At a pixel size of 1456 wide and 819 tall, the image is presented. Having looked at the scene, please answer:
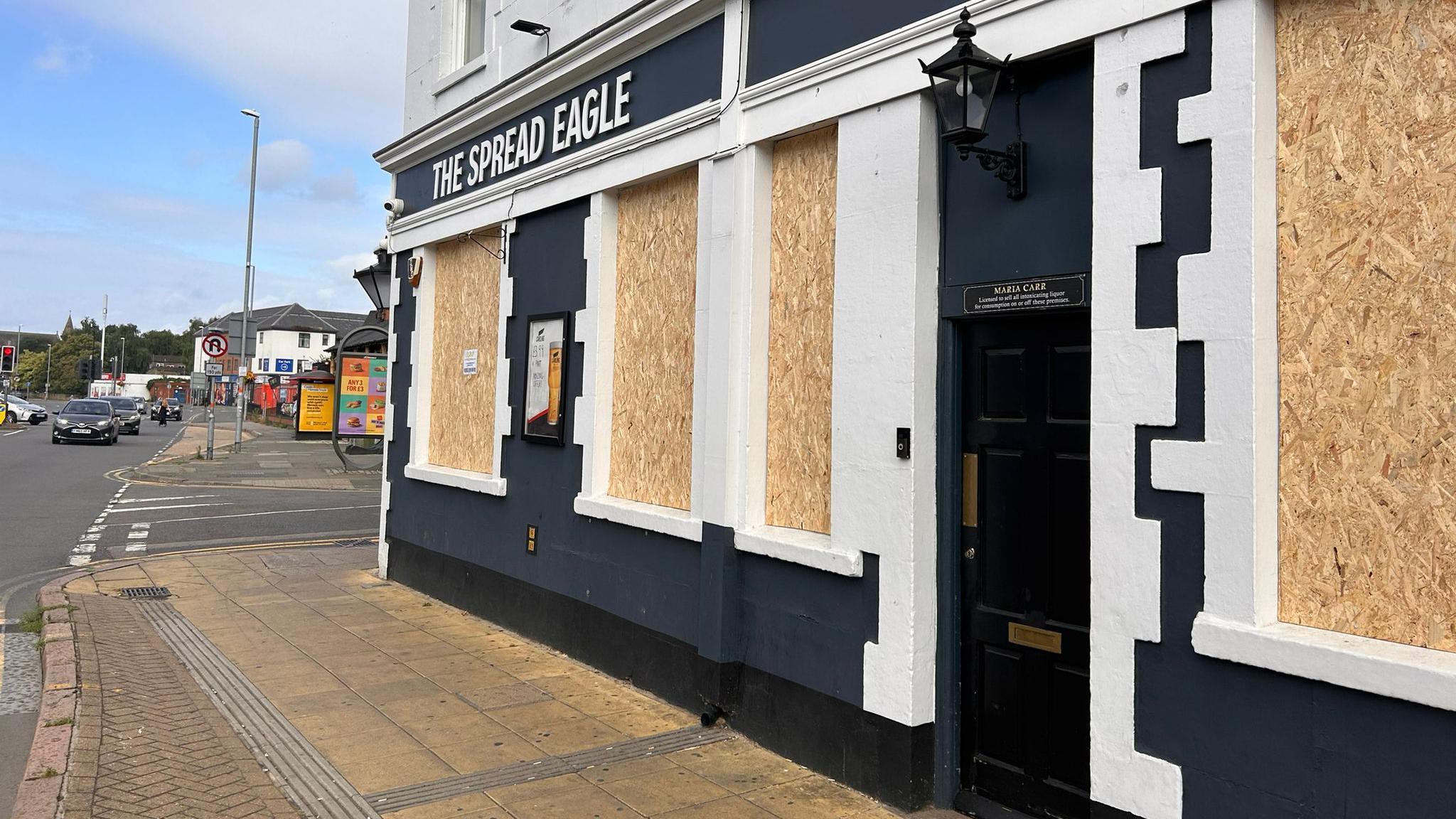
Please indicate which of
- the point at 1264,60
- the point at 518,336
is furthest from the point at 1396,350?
the point at 518,336

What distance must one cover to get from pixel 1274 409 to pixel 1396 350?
0.42 meters

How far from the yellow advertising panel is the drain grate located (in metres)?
8.55

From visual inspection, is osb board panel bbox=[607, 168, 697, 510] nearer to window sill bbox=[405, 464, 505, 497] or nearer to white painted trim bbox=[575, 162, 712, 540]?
white painted trim bbox=[575, 162, 712, 540]

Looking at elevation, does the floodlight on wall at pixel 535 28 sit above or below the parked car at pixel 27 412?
above

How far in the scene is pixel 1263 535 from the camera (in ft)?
11.8

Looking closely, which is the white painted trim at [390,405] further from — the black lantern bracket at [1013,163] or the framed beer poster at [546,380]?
the black lantern bracket at [1013,163]

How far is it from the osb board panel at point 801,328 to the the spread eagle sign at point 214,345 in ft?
69.2

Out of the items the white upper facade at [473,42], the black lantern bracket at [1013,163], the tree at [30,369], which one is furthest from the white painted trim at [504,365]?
the tree at [30,369]

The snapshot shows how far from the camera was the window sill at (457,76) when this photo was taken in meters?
9.70

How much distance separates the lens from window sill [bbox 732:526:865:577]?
17.1ft

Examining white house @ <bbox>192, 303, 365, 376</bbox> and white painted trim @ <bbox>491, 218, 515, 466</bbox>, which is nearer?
white painted trim @ <bbox>491, 218, 515, 466</bbox>

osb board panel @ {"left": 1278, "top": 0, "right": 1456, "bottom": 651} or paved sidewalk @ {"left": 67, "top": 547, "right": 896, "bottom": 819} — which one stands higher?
osb board panel @ {"left": 1278, "top": 0, "right": 1456, "bottom": 651}

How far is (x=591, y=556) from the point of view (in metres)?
7.52

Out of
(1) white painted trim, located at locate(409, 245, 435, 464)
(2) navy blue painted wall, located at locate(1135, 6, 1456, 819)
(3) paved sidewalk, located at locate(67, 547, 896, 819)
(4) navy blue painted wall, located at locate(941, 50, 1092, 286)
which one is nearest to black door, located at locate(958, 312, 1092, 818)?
(4) navy blue painted wall, located at locate(941, 50, 1092, 286)
